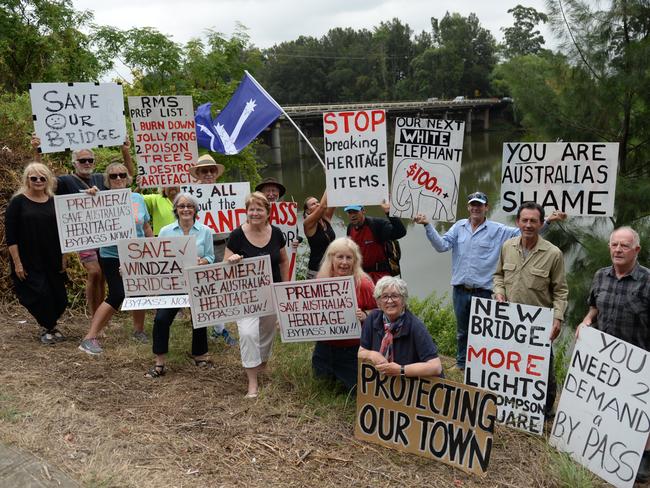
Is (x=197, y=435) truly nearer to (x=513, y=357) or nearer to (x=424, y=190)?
(x=513, y=357)

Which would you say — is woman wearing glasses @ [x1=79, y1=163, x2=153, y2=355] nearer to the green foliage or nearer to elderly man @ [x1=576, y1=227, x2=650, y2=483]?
elderly man @ [x1=576, y1=227, x2=650, y2=483]

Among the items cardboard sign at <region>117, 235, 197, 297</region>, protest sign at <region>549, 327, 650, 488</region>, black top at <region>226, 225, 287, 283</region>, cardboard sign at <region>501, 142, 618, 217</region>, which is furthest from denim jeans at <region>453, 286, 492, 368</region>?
cardboard sign at <region>117, 235, 197, 297</region>

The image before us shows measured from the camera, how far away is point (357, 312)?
15.1 ft

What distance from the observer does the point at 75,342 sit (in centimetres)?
609

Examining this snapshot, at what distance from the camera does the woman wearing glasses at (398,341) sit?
159 inches

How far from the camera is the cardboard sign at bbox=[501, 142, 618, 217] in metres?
5.09

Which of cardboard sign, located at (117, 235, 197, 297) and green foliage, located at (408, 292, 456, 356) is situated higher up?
cardboard sign, located at (117, 235, 197, 297)

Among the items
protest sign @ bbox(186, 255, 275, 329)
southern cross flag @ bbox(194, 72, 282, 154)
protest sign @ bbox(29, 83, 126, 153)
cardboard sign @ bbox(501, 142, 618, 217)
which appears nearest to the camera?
protest sign @ bbox(186, 255, 275, 329)

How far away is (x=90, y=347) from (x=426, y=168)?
3.39 meters

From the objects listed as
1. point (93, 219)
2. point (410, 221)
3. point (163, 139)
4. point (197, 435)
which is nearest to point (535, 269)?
point (197, 435)

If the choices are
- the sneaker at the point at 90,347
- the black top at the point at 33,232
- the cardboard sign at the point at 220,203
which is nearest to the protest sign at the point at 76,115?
the black top at the point at 33,232

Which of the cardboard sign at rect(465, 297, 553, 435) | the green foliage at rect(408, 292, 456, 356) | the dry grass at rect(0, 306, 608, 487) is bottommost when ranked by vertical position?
the green foliage at rect(408, 292, 456, 356)

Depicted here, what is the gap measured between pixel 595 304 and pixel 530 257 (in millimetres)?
607

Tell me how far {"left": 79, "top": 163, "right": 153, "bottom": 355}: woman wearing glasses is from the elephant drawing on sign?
7.89 ft
